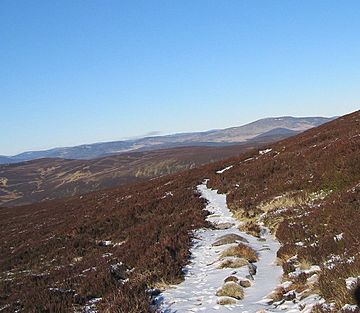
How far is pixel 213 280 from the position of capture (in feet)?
36.4

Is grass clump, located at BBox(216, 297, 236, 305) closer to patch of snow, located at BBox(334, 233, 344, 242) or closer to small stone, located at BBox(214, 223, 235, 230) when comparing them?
patch of snow, located at BBox(334, 233, 344, 242)

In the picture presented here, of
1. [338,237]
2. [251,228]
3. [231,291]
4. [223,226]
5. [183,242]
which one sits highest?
[338,237]

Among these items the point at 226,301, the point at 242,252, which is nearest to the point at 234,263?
the point at 242,252

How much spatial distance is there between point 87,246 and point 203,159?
10518 cm

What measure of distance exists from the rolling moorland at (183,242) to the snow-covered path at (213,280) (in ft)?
1.35

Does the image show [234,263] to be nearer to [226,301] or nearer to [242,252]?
[242,252]

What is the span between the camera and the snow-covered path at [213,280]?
9.09 m

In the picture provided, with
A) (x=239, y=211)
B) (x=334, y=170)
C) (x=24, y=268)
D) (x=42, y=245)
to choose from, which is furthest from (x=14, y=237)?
(x=334, y=170)

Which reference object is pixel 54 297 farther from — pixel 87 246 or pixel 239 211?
pixel 239 211

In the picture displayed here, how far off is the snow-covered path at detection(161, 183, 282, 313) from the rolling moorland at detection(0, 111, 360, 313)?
1.35 feet

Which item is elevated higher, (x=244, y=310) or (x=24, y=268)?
(x=244, y=310)

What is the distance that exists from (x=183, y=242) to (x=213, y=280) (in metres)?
4.70

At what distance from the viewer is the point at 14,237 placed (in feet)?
98.8

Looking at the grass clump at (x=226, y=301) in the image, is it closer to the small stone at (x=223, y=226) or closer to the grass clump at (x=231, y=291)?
the grass clump at (x=231, y=291)
